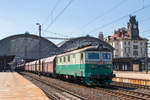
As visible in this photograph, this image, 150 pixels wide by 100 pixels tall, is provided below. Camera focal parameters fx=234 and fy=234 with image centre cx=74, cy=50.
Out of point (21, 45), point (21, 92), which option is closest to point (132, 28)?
point (21, 45)

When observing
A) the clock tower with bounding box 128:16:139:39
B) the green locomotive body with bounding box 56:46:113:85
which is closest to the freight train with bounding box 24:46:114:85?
the green locomotive body with bounding box 56:46:113:85

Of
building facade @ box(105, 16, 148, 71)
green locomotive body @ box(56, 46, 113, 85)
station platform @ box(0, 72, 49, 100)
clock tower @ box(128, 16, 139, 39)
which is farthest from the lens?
clock tower @ box(128, 16, 139, 39)

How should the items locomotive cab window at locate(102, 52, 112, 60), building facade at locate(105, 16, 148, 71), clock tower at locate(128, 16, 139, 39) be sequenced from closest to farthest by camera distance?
locomotive cab window at locate(102, 52, 112, 60) → building facade at locate(105, 16, 148, 71) → clock tower at locate(128, 16, 139, 39)

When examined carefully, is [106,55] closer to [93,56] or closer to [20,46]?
[93,56]

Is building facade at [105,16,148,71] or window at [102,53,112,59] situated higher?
building facade at [105,16,148,71]

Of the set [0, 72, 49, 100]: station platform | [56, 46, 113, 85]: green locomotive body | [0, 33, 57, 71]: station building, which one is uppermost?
[0, 33, 57, 71]: station building

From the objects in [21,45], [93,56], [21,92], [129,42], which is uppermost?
[129,42]

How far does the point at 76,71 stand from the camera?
21016 mm

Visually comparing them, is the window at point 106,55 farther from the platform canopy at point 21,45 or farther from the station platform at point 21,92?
the platform canopy at point 21,45

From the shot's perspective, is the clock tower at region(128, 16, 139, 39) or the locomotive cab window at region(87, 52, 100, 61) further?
the clock tower at region(128, 16, 139, 39)

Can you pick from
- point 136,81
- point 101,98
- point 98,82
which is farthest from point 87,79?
point 136,81

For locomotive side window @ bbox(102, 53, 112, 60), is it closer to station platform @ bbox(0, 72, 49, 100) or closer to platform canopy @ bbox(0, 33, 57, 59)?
station platform @ bbox(0, 72, 49, 100)

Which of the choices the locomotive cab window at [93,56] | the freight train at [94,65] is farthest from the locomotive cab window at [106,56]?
the locomotive cab window at [93,56]

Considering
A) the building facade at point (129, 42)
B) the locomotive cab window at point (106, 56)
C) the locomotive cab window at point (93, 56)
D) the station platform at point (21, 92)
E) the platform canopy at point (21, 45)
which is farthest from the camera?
the building facade at point (129, 42)
